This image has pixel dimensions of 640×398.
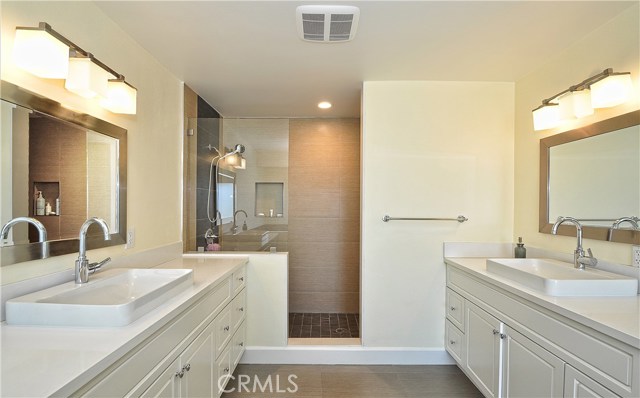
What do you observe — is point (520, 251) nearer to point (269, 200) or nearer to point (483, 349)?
point (483, 349)

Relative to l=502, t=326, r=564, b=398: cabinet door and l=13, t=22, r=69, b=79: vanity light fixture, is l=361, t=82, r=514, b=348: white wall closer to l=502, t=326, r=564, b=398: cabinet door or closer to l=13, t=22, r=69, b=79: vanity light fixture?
l=502, t=326, r=564, b=398: cabinet door

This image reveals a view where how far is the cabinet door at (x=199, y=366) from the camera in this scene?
146cm

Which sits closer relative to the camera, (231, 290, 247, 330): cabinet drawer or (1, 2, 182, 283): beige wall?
(1, 2, 182, 283): beige wall

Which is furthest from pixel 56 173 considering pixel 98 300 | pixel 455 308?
pixel 455 308

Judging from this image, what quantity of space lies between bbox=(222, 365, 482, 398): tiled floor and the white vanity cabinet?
235 millimetres

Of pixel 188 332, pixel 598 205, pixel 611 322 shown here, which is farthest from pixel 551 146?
pixel 188 332

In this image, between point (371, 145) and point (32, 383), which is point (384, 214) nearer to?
point (371, 145)

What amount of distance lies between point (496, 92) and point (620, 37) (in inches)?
37.3

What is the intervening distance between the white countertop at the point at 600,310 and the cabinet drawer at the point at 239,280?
170 cm

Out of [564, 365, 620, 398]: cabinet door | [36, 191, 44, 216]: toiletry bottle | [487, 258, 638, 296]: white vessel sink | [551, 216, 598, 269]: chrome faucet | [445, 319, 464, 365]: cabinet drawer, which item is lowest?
[445, 319, 464, 365]: cabinet drawer

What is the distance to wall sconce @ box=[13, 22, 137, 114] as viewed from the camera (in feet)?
4.00

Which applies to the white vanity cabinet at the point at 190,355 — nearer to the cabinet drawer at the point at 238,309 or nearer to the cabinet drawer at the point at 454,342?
the cabinet drawer at the point at 238,309

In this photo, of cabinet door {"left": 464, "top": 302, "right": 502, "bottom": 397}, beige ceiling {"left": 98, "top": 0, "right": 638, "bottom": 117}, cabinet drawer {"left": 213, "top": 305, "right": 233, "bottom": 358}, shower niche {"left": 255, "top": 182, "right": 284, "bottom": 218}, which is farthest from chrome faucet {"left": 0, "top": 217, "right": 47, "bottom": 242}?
cabinet door {"left": 464, "top": 302, "right": 502, "bottom": 397}

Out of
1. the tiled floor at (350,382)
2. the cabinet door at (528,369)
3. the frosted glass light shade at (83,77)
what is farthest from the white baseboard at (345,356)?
the frosted glass light shade at (83,77)
